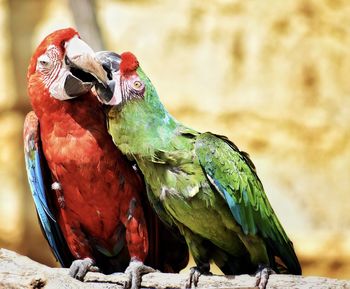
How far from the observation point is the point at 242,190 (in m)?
3.57

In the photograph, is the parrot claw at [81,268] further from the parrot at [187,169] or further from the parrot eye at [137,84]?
the parrot eye at [137,84]

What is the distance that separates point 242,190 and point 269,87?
3.52 metres

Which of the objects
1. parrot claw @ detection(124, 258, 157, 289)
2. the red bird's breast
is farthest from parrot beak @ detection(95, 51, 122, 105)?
parrot claw @ detection(124, 258, 157, 289)

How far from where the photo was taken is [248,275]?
359 centimetres

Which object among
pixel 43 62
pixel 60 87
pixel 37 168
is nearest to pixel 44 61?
pixel 43 62

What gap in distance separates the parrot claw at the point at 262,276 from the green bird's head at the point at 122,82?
2.67ft

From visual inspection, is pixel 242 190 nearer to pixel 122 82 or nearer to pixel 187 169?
pixel 187 169

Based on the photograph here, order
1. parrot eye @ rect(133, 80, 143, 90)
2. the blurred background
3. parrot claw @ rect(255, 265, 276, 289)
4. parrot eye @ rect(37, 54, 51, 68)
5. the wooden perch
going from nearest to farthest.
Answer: the wooden perch, parrot claw @ rect(255, 265, 276, 289), parrot eye @ rect(133, 80, 143, 90), parrot eye @ rect(37, 54, 51, 68), the blurred background

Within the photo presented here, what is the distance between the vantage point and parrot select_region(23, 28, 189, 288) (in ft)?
12.0

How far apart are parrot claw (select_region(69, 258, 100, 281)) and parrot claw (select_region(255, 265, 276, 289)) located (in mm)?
673

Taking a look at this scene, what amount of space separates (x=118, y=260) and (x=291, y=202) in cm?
317

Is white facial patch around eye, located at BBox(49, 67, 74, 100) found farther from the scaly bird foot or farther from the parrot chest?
the scaly bird foot

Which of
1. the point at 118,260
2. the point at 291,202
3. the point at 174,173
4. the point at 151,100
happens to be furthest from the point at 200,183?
the point at 291,202

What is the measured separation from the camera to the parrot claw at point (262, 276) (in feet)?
11.4
